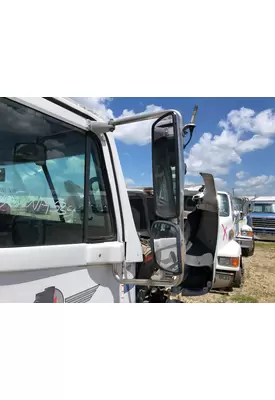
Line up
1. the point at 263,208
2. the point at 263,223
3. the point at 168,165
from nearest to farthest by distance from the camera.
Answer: the point at 168,165 → the point at 263,223 → the point at 263,208

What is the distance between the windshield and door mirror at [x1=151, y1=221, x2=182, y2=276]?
1286 cm

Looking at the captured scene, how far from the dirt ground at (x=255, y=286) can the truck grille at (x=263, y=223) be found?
348 centimetres

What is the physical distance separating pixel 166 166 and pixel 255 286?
17.7 ft

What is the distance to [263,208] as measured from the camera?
42.9 feet

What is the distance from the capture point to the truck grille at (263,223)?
12.2m

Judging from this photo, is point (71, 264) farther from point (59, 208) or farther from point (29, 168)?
point (29, 168)

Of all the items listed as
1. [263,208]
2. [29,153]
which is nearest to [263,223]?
[263,208]

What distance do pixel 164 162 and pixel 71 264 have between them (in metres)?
0.67

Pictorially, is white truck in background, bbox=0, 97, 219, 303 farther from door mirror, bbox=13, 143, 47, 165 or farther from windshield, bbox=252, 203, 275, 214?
windshield, bbox=252, 203, 275, 214

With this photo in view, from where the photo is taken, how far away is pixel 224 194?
20.8 ft

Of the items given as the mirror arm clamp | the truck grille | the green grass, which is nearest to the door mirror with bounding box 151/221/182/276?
the mirror arm clamp

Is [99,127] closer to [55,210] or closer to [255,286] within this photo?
[55,210]

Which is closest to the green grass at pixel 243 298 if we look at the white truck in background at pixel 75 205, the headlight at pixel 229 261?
the headlight at pixel 229 261

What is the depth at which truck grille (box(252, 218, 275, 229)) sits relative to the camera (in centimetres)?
1216
